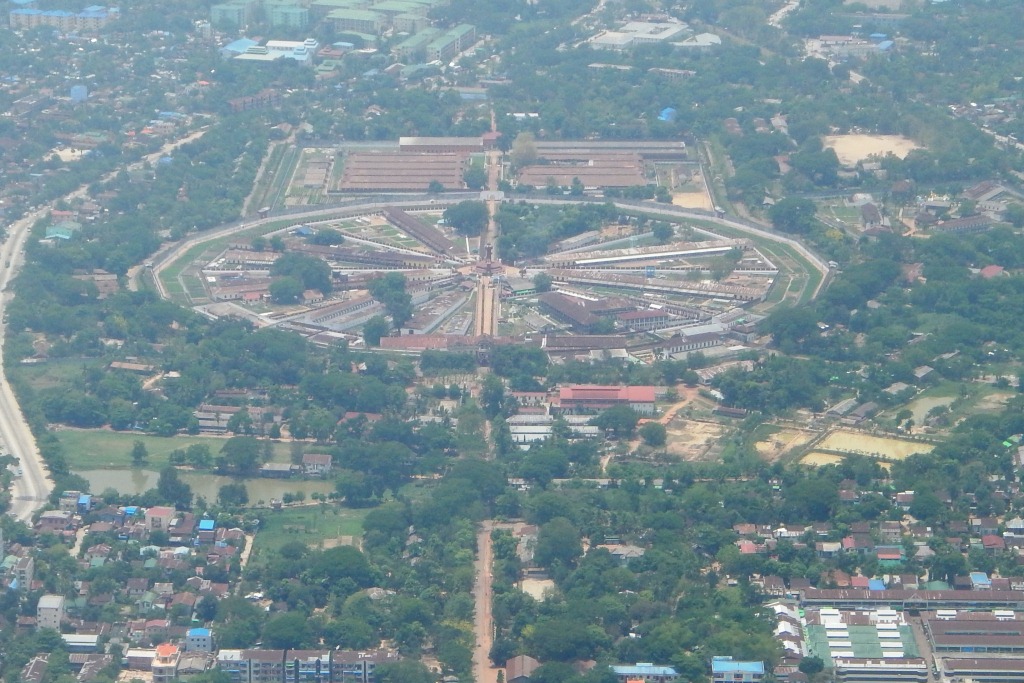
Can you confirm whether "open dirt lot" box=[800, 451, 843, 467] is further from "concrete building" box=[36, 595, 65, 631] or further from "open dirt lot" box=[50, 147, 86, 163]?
"open dirt lot" box=[50, 147, 86, 163]

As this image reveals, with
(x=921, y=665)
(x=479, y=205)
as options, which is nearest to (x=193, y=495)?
(x=921, y=665)

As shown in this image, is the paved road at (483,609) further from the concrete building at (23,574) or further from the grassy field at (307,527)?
the concrete building at (23,574)

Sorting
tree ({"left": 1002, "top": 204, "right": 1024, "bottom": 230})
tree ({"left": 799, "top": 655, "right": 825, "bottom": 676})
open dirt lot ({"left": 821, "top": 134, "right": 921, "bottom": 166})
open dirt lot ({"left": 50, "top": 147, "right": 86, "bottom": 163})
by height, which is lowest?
open dirt lot ({"left": 50, "top": 147, "right": 86, "bottom": 163})

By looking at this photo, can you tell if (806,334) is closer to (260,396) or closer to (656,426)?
(656,426)

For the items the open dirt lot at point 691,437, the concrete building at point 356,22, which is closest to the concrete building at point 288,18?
the concrete building at point 356,22

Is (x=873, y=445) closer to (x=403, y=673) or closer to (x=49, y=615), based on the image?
(x=403, y=673)

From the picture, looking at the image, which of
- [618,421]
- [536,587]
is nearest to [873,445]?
[618,421]

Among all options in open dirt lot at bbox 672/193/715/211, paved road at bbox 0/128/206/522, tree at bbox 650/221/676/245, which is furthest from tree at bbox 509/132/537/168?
paved road at bbox 0/128/206/522
